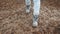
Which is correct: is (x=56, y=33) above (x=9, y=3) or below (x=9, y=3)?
below

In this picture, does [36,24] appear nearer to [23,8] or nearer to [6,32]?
[6,32]

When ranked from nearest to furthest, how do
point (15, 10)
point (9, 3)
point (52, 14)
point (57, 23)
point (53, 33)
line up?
1. point (53, 33)
2. point (57, 23)
3. point (52, 14)
4. point (15, 10)
5. point (9, 3)

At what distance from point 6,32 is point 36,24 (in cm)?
33

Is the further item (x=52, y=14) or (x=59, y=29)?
(x=52, y=14)

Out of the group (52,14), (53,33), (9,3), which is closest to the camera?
(53,33)

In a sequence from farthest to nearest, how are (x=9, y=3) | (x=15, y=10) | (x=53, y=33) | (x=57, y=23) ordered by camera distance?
(x=9, y=3) < (x=15, y=10) < (x=57, y=23) < (x=53, y=33)

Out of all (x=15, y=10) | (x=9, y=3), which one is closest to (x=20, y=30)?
(x=15, y=10)

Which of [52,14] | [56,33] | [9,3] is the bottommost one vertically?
[56,33]

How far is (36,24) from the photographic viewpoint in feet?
3.91

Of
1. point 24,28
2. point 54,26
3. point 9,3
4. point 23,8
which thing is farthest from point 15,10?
point 54,26

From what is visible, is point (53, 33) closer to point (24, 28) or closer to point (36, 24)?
point (36, 24)

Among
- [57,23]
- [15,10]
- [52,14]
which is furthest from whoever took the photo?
[15,10]

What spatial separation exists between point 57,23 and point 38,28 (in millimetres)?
245

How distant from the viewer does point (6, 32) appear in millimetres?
1151
